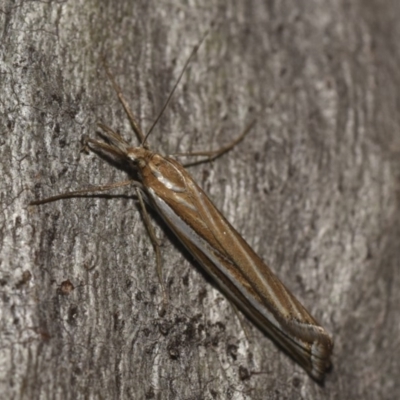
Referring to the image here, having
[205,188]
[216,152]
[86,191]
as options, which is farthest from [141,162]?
[216,152]

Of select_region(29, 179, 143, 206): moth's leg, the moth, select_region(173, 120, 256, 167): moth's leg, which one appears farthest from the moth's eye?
select_region(173, 120, 256, 167): moth's leg

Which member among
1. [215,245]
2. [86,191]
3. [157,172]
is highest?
[157,172]

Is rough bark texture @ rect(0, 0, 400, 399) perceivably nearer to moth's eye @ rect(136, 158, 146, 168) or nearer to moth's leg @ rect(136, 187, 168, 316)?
moth's leg @ rect(136, 187, 168, 316)

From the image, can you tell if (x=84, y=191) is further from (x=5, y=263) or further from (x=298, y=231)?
(x=298, y=231)

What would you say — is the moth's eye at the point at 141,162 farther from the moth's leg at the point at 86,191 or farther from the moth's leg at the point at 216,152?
the moth's leg at the point at 216,152

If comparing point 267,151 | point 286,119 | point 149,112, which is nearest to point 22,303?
point 149,112

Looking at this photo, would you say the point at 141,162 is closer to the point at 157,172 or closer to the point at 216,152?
the point at 157,172

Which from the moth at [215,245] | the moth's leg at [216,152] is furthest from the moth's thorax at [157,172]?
the moth's leg at [216,152]

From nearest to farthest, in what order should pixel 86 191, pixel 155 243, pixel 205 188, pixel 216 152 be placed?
1. pixel 86 191
2. pixel 155 243
3. pixel 205 188
4. pixel 216 152

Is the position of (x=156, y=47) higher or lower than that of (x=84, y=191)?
higher
